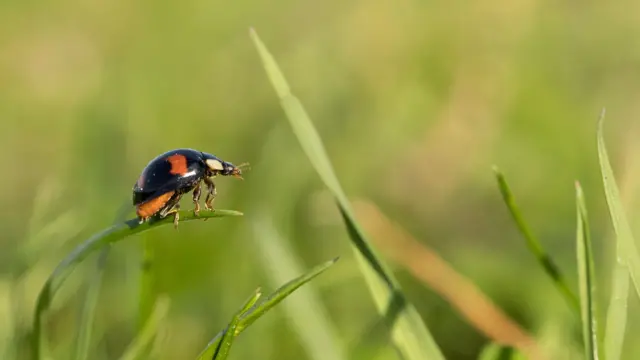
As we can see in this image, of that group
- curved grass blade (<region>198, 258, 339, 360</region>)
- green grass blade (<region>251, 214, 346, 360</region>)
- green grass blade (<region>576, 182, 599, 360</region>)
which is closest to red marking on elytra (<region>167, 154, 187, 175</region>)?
green grass blade (<region>251, 214, 346, 360</region>)

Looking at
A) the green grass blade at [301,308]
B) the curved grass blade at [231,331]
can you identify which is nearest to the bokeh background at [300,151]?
the green grass blade at [301,308]

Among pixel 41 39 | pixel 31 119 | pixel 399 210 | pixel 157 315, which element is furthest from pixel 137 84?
pixel 157 315

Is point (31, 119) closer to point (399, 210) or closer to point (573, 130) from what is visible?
point (399, 210)

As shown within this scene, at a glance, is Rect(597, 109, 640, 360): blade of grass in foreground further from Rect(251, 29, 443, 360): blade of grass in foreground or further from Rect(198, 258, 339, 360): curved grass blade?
Rect(198, 258, 339, 360): curved grass blade

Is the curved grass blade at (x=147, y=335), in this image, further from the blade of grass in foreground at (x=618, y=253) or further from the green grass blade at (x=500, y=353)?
the blade of grass in foreground at (x=618, y=253)

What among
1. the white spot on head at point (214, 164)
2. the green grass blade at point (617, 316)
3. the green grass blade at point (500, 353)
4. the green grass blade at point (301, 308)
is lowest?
the green grass blade at point (500, 353)

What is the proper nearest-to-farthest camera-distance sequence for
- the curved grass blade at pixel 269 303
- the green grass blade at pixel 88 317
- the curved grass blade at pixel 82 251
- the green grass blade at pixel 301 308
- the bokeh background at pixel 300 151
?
the curved grass blade at pixel 269 303 < the curved grass blade at pixel 82 251 < the green grass blade at pixel 88 317 < the green grass blade at pixel 301 308 < the bokeh background at pixel 300 151

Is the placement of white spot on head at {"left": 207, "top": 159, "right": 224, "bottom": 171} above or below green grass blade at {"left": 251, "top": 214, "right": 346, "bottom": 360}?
above

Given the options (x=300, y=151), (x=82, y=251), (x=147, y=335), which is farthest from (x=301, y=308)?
(x=300, y=151)
